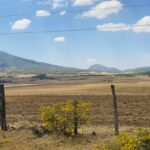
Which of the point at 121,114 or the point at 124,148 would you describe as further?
the point at 121,114

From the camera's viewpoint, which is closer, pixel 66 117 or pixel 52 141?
pixel 52 141

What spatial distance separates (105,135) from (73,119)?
1590mm

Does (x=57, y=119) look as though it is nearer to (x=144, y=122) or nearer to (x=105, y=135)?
(x=105, y=135)

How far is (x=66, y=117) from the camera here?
675 inches

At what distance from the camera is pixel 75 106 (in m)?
17.3

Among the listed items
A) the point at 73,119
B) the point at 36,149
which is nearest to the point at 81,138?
the point at 73,119

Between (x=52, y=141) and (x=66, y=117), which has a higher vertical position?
(x=66, y=117)

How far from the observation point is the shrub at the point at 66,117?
17.1 metres

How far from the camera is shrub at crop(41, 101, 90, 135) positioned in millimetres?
17094

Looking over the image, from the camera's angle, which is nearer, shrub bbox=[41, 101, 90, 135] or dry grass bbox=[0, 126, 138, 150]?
dry grass bbox=[0, 126, 138, 150]

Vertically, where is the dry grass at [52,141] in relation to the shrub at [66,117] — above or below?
below

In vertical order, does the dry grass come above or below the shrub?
below

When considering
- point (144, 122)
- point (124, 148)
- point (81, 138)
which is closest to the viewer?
point (124, 148)

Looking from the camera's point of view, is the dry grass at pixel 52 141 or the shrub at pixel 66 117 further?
the shrub at pixel 66 117
